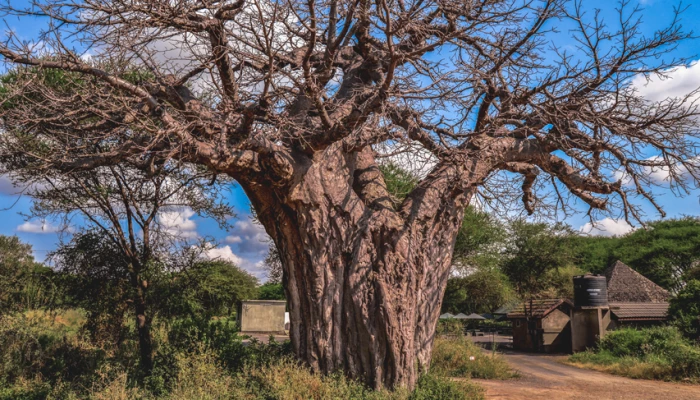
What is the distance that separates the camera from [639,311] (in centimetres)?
2109

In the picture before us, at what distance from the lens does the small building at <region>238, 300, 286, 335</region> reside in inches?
1147

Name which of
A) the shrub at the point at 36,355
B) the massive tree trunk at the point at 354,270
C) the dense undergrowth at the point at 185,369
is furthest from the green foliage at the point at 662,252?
the shrub at the point at 36,355

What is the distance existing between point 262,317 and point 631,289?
1879 centimetres

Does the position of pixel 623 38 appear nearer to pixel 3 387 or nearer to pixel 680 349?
pixel 680 349

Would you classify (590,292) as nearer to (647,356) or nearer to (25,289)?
(647,356)

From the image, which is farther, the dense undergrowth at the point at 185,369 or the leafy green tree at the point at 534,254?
the leafy green tree at the point at 534,254

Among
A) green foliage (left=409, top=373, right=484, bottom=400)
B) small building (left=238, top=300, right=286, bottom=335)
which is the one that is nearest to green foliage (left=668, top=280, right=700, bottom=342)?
green foliage (left=409, top=373, right=484, bottom=400)

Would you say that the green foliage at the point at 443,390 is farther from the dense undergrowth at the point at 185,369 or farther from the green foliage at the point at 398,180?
the green foliage at the point at 398,180

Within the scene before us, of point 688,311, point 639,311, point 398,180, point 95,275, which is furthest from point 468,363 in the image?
point 639,311

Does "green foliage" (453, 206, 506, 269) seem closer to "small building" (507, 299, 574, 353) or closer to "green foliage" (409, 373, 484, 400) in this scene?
"small building" (507, 299, 574, 353)

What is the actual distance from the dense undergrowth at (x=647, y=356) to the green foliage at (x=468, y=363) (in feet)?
12.5

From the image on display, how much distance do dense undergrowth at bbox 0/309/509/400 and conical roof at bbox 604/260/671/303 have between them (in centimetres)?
1557

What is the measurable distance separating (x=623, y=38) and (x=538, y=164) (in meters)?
2.58

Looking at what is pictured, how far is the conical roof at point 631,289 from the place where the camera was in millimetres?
23922
